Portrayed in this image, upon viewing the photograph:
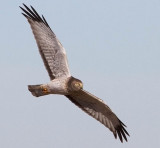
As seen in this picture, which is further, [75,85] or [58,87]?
[58,87]

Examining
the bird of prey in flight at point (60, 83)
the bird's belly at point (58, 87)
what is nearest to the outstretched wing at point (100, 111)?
the bird of prey in flight at point (60, 83)

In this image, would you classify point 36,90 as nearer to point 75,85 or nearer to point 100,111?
point 75,85

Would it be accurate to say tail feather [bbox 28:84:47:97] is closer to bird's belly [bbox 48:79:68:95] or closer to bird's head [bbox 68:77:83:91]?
bird's belly [bbox 48:79:68:95]

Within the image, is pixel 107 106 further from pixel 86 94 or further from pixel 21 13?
pixel 21 13

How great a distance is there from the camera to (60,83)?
40.6 ft

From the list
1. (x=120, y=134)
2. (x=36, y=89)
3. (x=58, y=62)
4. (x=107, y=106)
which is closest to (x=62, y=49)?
(x=58, y=62)

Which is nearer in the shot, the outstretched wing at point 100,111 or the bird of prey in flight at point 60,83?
the bird of prey in flight at point 60,83

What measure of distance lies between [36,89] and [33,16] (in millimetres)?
2338

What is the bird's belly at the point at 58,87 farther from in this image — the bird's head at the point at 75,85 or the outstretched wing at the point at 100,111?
the outstretched wing at the point at 100,111

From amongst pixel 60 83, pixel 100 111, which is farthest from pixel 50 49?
pixel 100 111

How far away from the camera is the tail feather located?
1235 cm

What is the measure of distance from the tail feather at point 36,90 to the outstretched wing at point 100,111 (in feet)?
3.70

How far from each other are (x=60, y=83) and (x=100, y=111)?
1.82m

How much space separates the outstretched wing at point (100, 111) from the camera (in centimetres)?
1318
